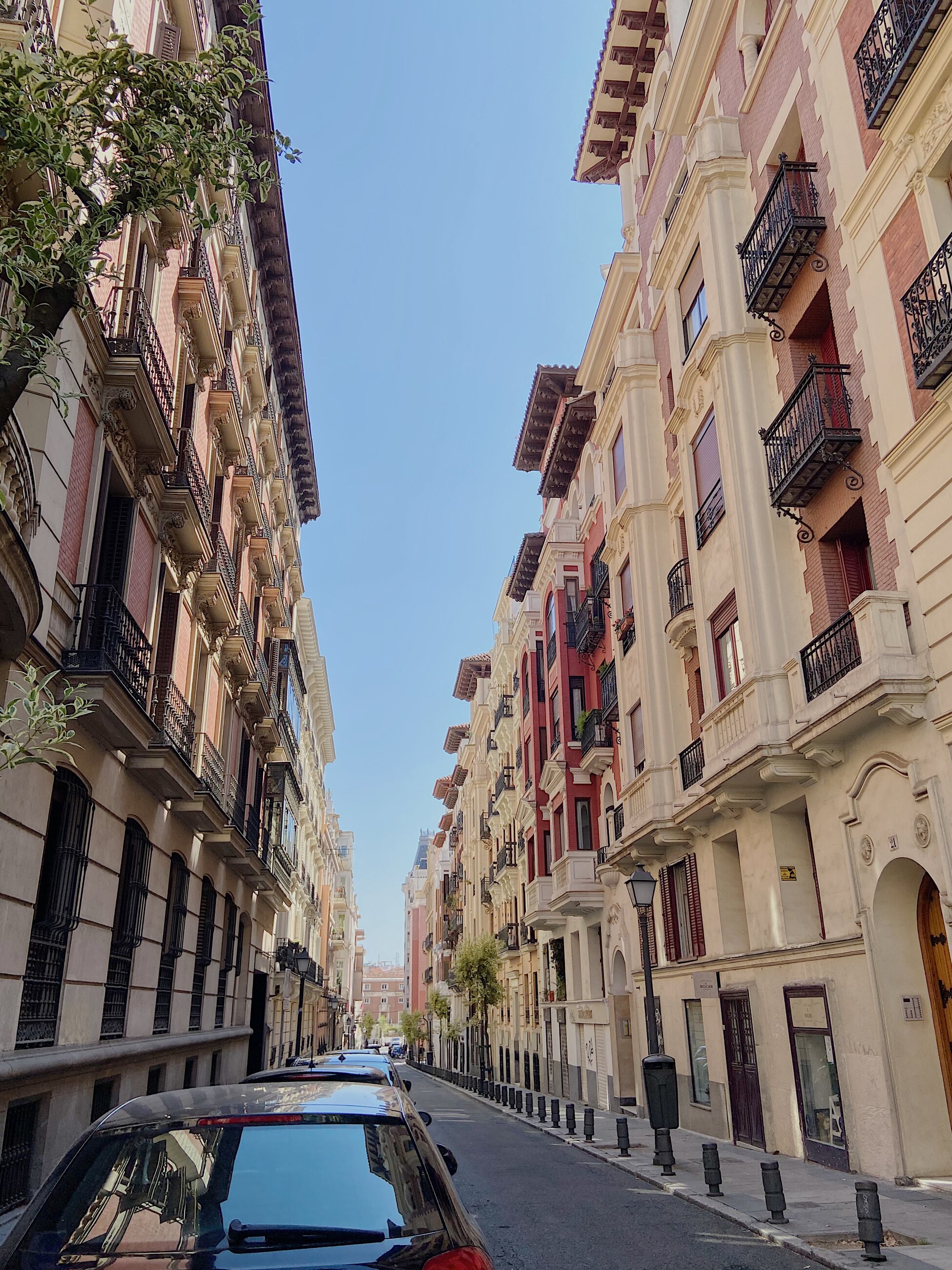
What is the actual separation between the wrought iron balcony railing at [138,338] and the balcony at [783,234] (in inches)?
390

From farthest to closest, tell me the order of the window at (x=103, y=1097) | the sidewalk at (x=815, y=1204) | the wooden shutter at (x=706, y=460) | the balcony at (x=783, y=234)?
the wooden shutter at (x=706, y=460) → the balcony at (x=783, y=234) → the window at (x=103, y=1097) → the sidewalk at (x=815, y=1204)

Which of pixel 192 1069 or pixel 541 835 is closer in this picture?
pixel 192 1069

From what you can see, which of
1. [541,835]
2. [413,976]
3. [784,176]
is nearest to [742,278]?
[784,176]

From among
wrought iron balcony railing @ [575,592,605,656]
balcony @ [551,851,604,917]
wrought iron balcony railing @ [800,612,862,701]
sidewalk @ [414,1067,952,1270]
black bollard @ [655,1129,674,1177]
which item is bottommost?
sidewalk @ [414,1067,952,1270]

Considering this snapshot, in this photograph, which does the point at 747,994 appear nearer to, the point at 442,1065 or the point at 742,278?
the point at 742,278

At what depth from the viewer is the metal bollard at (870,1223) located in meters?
8.06

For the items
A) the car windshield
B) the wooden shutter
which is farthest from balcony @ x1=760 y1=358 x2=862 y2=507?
the car windshield

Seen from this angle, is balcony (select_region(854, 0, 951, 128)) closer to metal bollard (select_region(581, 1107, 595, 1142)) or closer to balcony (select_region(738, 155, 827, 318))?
balcony (select_region(738, 155, 827, 318))

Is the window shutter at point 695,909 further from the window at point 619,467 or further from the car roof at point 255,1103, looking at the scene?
Answer: the car roof at point 255,1103

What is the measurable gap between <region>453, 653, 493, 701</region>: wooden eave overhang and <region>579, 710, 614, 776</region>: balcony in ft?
108

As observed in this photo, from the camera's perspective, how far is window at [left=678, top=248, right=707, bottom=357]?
20469 mm

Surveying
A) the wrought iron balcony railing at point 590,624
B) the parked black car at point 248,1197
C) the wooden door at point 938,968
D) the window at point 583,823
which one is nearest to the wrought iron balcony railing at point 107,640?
the parked black car at point 248,1197

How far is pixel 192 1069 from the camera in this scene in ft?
64.9

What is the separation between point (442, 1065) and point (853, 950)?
7723 centimetres
